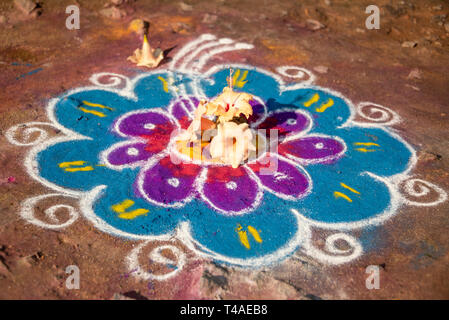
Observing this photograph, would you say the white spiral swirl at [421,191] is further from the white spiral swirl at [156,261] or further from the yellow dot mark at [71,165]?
the yellow dot mark at [71,165]

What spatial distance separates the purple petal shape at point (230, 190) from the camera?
9.09 metres

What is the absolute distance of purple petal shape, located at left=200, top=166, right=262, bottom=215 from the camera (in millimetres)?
9086

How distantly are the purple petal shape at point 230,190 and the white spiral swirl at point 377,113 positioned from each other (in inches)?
162

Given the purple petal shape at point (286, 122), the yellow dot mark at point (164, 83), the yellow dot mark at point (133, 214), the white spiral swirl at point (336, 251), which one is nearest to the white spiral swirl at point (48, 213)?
the yellow dot mark at point (133, 214)

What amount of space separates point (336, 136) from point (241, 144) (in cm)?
277

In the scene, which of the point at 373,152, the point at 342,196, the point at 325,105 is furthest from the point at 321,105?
the point at 342,196

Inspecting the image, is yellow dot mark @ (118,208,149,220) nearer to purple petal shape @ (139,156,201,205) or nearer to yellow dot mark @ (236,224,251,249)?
purple petal shape @ (139,156,201,205)

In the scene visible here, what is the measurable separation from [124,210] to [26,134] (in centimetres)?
357

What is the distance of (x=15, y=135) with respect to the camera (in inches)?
414

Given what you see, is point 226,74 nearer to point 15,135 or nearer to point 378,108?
point 378,108

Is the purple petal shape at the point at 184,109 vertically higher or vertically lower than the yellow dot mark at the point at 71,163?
higher

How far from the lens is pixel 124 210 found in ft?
29.2

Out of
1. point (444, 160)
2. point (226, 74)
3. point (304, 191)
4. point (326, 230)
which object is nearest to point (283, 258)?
point (326, 230)

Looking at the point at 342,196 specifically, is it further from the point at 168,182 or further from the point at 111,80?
the point at 111,80
